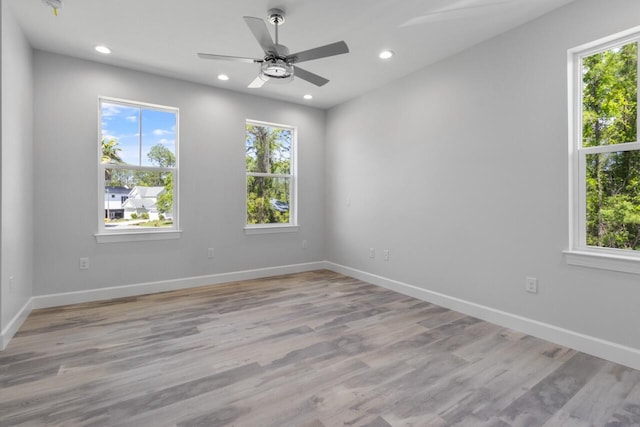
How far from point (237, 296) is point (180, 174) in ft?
5.73

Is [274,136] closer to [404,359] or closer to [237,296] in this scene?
[237,296]

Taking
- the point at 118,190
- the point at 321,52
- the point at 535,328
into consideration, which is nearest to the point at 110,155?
the point at 118,190

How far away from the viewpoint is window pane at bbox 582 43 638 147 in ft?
7.61

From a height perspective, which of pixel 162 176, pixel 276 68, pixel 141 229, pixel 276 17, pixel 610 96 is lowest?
pixel 141 229

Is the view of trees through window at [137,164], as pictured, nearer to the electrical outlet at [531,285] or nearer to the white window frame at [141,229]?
the white window frame at [141,229]

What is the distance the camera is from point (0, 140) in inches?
95.2

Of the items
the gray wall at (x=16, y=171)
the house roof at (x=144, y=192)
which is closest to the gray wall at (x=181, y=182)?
the gray wall at (x=16, y=171)

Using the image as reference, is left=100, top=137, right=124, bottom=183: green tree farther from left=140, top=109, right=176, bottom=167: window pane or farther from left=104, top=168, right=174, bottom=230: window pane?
left=140, top=109, right=176, bottom=167: window pane

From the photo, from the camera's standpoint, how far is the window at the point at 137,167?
3801 mm

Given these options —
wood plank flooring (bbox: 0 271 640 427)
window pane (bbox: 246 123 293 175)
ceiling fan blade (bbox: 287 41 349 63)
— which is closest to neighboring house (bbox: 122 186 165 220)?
wood plank flooring (bbox: 0 271 640 427)

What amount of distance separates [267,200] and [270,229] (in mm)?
460

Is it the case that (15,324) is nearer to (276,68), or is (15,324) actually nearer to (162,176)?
(162,176)

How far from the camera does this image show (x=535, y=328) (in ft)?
8.97

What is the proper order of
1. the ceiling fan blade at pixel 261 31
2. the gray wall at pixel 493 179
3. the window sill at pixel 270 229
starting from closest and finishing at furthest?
the ceiling fan blade at pixel 261 31 < the gray wall at pixel 493 179 < the window sill at pixel 270 229
